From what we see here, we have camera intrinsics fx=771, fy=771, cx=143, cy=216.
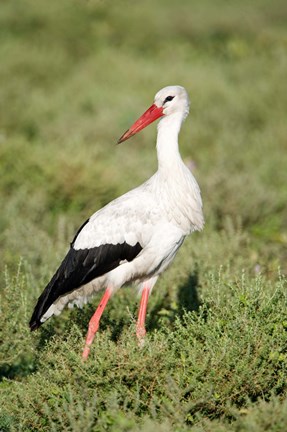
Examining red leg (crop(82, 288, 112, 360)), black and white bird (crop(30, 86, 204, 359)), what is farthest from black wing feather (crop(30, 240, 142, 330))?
red leg (crop(82, 288, 112, 360))

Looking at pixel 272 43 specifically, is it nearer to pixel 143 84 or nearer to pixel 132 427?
pixel 143 84

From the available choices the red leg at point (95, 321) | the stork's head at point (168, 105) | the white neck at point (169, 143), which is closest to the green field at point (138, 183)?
the red leg at point (95, 321)

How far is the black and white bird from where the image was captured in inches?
182

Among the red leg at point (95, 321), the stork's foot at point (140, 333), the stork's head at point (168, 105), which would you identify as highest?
the stork's head at point (168, 105)

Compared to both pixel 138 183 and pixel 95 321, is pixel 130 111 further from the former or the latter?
pixel 95 321

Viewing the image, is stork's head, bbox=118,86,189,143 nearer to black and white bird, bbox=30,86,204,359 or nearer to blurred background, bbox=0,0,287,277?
black and white bird, bbox=30,86,204,359

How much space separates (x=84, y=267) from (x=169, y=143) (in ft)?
3.06

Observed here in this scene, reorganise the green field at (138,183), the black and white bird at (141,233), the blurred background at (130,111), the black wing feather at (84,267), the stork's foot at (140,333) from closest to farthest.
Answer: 1. the green field at (138,183)
2. the stork's foot at (140,333)
3. the black and white bird at (141,233)
4. the black wing feather at (84,267)
5. the blurred background at (130,111)

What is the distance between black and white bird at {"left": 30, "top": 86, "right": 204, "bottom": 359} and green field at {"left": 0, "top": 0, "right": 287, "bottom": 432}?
244 mm

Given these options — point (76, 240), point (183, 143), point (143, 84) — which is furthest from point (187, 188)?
point (143, 84)

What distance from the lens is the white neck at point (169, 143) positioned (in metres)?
4.70

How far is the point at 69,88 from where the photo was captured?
1357 cm

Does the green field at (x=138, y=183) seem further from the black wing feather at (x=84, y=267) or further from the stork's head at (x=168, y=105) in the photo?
the stork's head at (x=168, y=105)

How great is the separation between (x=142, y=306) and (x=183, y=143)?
609cm
